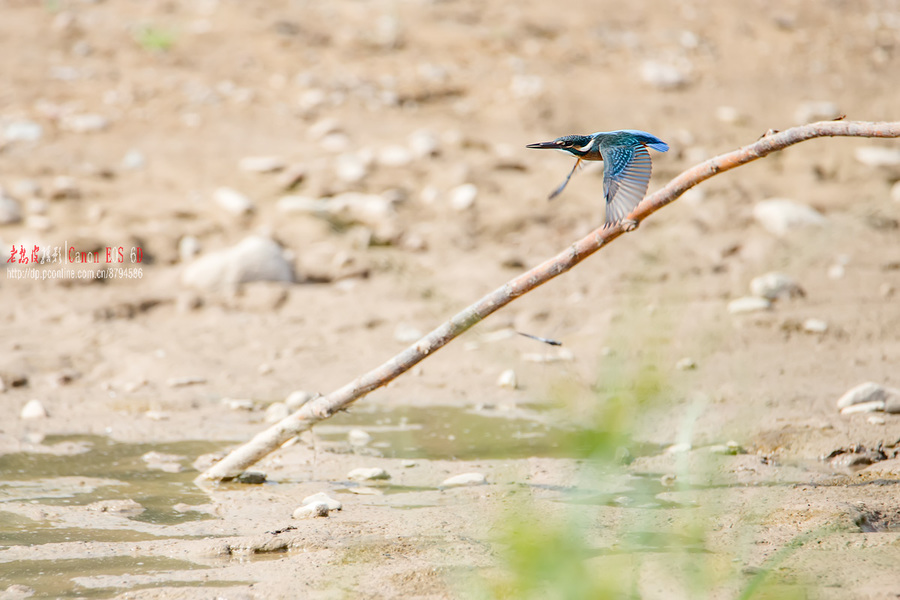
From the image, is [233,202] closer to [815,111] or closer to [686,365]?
[686,365]

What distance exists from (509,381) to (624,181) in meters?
Result: 1.84

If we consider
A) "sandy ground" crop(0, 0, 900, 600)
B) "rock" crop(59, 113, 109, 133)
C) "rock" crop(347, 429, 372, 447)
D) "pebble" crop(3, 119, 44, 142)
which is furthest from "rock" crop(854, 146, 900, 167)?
"pebble" crop(3, 119, 44, 142)

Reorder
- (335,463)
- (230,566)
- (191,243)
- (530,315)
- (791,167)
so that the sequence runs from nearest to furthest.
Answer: (230,566), (335,463), (530,315), (191,243), (791,167)

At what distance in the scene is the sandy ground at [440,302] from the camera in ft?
7.23

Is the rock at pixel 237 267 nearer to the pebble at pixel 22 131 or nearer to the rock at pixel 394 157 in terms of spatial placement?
the rock at pixel 394 157

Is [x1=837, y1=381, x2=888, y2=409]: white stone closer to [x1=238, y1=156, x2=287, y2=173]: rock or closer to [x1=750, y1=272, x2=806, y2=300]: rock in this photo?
[x1=750, y1=272, x2=806, y2=300]: rock

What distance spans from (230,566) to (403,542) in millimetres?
435

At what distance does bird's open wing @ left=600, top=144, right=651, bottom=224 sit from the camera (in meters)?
2.03

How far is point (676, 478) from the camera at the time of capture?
9.12ft

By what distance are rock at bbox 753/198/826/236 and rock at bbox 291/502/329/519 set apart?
3.29m

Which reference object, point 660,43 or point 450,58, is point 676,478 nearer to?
point 450,58

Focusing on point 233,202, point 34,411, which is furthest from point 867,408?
point 233,202

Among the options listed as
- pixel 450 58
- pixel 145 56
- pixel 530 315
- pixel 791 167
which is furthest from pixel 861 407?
pixel 145 56

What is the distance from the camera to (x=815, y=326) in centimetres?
402
